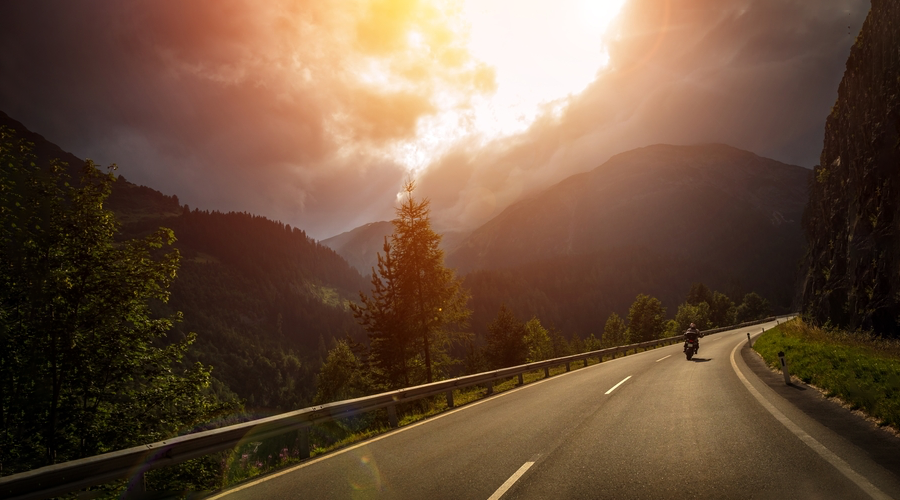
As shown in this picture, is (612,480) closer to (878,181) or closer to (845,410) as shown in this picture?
(845,410)

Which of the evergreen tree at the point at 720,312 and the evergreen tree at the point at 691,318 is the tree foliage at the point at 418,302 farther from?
the evergreen tree at the point at 720,312

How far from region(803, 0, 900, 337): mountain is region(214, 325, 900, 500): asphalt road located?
789 inches

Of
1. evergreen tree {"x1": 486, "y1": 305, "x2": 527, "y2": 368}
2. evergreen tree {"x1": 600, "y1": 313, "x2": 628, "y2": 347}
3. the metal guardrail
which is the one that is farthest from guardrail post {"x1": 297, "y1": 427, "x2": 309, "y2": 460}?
evergreen tree {"x1": 600, "y1": 313, "x2": 628, "y2": 347}

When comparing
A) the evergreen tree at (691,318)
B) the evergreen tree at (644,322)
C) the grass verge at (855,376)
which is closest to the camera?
the grass verge at (855,376)

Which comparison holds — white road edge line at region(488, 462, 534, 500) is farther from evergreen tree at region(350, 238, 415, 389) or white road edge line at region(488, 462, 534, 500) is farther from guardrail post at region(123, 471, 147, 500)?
evergreen tree at region(350, 238, 415, 389)

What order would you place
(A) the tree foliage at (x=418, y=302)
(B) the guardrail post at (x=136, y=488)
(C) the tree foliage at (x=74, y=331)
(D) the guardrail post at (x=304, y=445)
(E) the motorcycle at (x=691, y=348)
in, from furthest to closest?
(A) the tree foliage at (x=418, y=302) → (E) the motorcycle at (x=691, y=348) → (C) the tree foliage at (x=74, y=331) → (D) the guardrail post at (x=304, y=445) → (B) the guardrail post at (x=136, y=488)

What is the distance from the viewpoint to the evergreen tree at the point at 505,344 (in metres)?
40.1

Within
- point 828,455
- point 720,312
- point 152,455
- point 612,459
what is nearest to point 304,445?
point 152,455

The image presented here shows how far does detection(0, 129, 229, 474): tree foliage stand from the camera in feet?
28.8

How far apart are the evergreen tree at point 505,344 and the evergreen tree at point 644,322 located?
3388 centimetres

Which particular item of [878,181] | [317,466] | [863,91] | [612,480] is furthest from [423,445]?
[863,91]

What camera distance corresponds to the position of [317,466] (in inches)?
255

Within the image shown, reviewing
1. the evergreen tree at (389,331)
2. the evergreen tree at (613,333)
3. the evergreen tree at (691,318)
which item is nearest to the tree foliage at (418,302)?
the evergreen tree at (389,331)

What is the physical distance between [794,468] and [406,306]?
20525 mm
